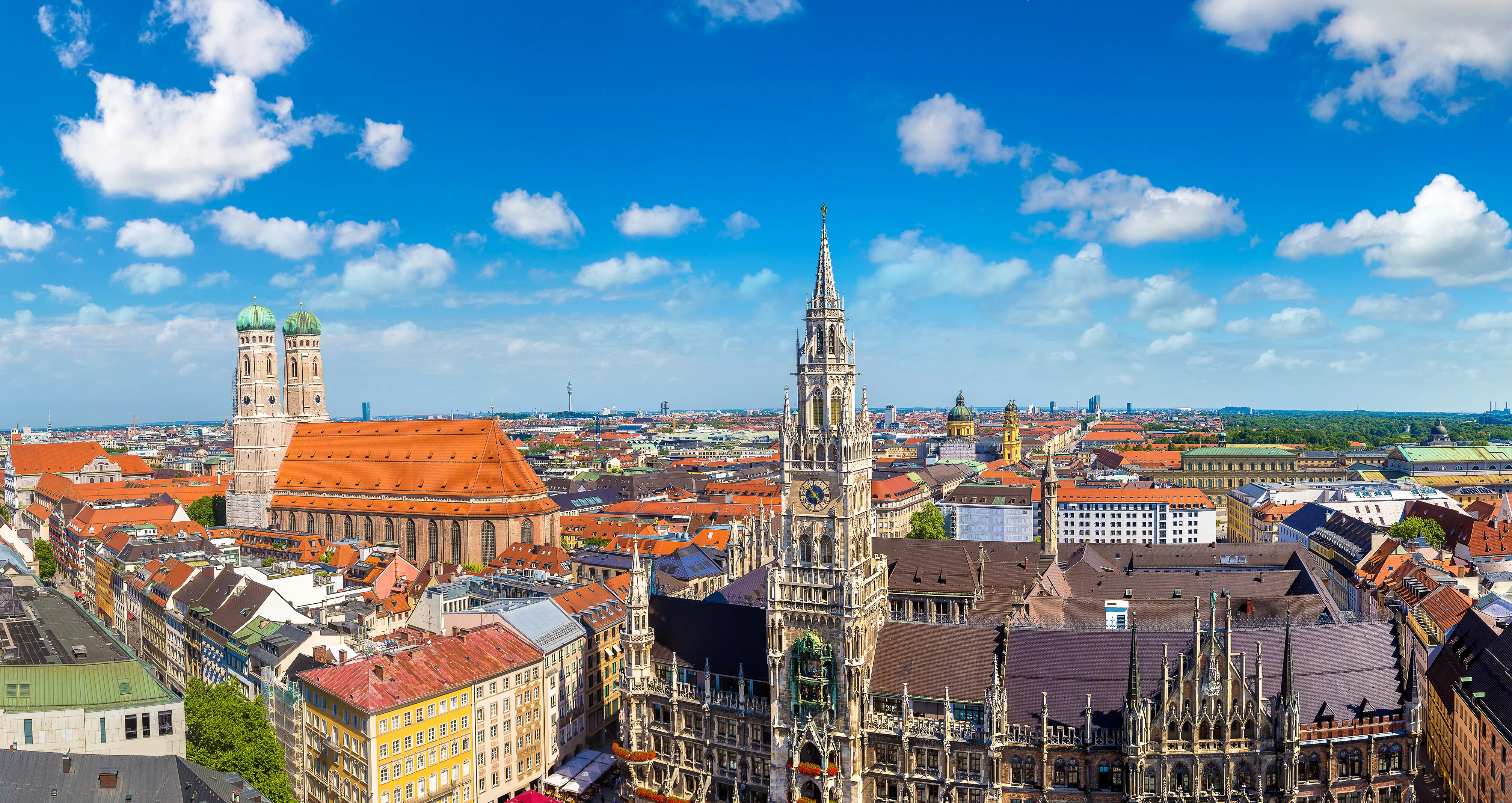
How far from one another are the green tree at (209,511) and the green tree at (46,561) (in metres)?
21.7

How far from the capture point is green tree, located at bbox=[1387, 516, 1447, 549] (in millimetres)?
137125

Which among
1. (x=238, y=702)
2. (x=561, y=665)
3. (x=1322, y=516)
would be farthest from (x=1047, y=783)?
(x=1322, y=516)

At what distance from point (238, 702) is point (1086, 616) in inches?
2666

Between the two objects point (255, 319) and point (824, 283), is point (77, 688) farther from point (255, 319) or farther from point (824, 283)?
point (255, 319)

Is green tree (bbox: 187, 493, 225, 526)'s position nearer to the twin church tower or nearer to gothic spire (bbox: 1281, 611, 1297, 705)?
the twin church tower

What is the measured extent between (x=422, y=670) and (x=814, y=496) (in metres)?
31.6

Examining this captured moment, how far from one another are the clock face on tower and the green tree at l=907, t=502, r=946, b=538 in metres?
96.8

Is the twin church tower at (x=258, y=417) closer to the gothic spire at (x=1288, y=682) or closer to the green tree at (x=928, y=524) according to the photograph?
the green tree at (x=928, y=524)

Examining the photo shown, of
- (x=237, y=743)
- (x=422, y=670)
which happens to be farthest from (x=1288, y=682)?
(x=237, y=743)

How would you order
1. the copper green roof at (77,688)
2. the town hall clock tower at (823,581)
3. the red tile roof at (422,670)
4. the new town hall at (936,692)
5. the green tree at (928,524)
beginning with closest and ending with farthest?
the new town hall at (936,692) < the copper green roof at (77,688) < the town hall clock tower at (823,581) < the red tile roof at (422,670) < the green tree at (928,524)

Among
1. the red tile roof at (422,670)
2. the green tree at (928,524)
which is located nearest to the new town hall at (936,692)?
the red tile roof at (422,670)

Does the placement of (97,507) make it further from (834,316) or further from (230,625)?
(834,316)

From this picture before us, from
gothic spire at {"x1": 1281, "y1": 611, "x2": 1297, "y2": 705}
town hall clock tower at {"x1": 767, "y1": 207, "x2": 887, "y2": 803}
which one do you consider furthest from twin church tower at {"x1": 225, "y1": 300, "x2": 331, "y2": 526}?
gothic spire at {"x1": 1281, "y1": 611, "x2": 1297, "y2": 705}

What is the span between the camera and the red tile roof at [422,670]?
68.1 m
